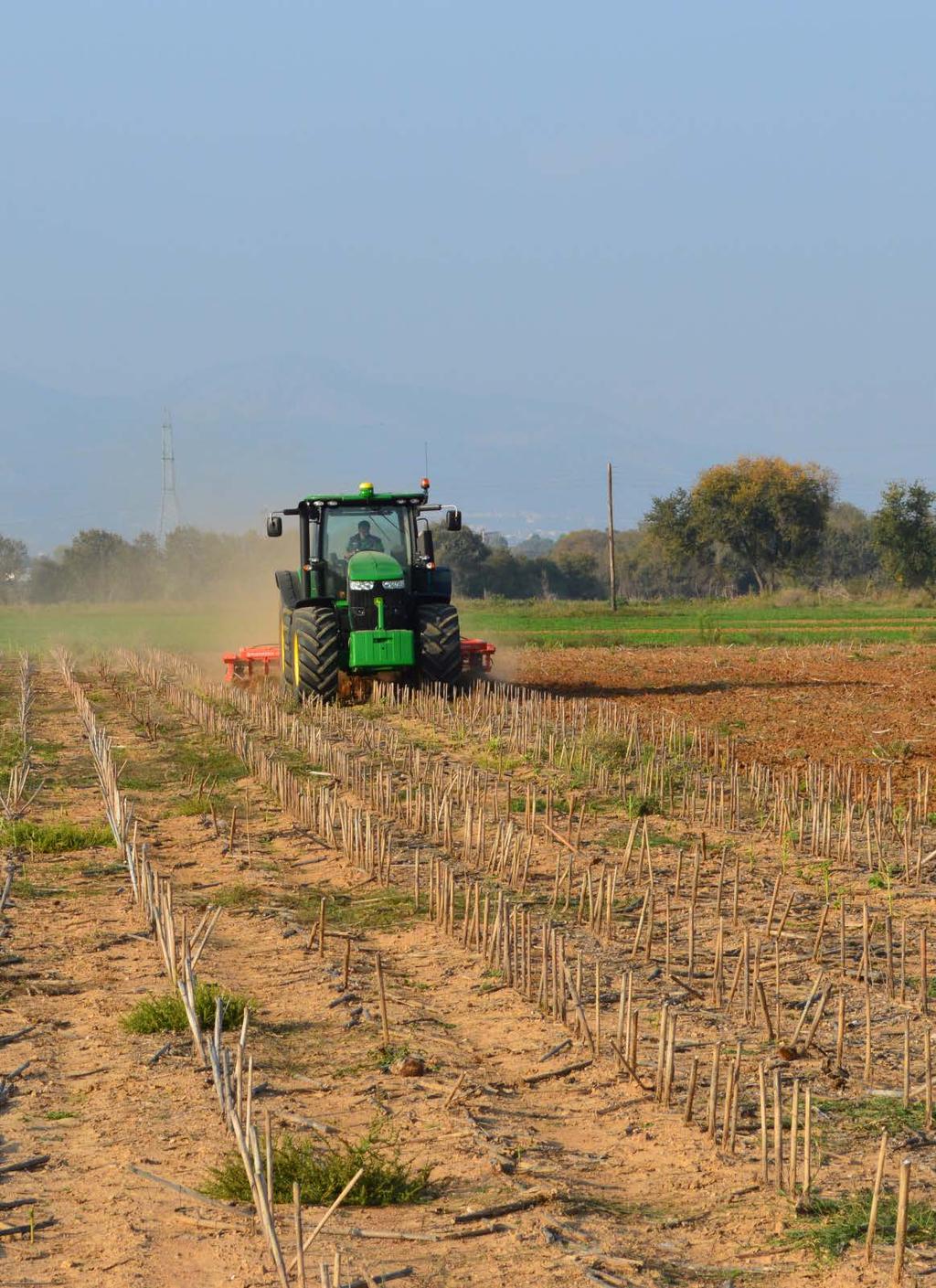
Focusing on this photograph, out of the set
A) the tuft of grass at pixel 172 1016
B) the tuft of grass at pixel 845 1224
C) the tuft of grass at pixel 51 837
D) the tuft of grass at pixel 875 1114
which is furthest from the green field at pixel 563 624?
the tuft of grass at pixel 845 1224

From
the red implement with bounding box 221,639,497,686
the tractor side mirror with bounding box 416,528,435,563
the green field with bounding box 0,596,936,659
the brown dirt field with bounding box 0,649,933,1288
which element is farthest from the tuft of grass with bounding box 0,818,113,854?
the green field with bounding box 0,596,936,659

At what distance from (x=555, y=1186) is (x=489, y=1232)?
1.18 ft

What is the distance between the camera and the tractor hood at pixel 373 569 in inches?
715

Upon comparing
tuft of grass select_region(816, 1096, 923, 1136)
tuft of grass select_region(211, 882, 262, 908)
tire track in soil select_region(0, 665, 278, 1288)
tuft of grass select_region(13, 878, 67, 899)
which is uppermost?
tuft of grass select_region(13, 878, 67, 899)

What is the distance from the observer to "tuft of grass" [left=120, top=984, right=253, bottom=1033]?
6.31 m

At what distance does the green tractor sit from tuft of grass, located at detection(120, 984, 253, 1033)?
11.1 metres

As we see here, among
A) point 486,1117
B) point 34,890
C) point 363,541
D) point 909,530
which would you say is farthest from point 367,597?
point 909,530

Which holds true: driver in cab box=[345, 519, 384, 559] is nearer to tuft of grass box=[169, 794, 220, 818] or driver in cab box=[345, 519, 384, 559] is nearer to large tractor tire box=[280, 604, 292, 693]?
large tractor tire box=[280, 604, 292, 693]

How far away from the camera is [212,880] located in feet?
31.2

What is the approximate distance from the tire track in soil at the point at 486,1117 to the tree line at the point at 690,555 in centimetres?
4442

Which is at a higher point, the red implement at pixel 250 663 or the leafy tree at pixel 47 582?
the leafy tree at pixel 47 582

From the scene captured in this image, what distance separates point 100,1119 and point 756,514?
6560cm

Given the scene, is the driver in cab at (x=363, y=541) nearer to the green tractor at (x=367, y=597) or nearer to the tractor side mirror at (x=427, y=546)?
the green tractor at (x=367, y=597)

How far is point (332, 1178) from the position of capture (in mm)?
4648
